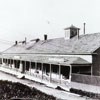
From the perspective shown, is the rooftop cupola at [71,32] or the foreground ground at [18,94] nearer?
the foreground ground at [18,94]

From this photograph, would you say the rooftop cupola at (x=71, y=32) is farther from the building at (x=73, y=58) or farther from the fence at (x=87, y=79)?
the fence at (x=87, y=79)

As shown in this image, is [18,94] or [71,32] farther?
[71,32]

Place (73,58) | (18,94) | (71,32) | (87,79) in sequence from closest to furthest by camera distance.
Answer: (18,94), (87,79), (73,58), (71,32)

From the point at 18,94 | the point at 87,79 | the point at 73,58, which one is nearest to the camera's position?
the point at 18,94

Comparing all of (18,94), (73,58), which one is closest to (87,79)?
(73,58)

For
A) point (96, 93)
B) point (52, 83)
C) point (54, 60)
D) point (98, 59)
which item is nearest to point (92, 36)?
point (98, 59)

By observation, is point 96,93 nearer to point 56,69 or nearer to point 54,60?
point 54,60

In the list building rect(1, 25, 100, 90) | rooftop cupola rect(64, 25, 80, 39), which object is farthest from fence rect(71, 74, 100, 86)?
rooftop cupola rect(64, 25, 80, 39)

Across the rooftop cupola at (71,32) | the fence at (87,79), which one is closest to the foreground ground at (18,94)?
the fence at (87,79)

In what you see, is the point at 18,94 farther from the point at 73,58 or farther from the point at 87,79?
the point at 73,58

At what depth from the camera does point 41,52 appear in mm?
36000

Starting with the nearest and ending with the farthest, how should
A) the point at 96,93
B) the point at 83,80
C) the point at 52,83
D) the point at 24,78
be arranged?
1. the point at 96,93
2. the point at 83,80
3. the point at 52,83
4. the point at 24,78

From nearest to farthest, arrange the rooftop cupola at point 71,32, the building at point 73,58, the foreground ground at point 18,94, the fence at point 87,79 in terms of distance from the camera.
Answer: the foreground ground at point 18,94
the fence at point 87,79
the building at point 73,58
the rooftop cupola at point 71,32

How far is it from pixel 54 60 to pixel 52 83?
9.57ft
